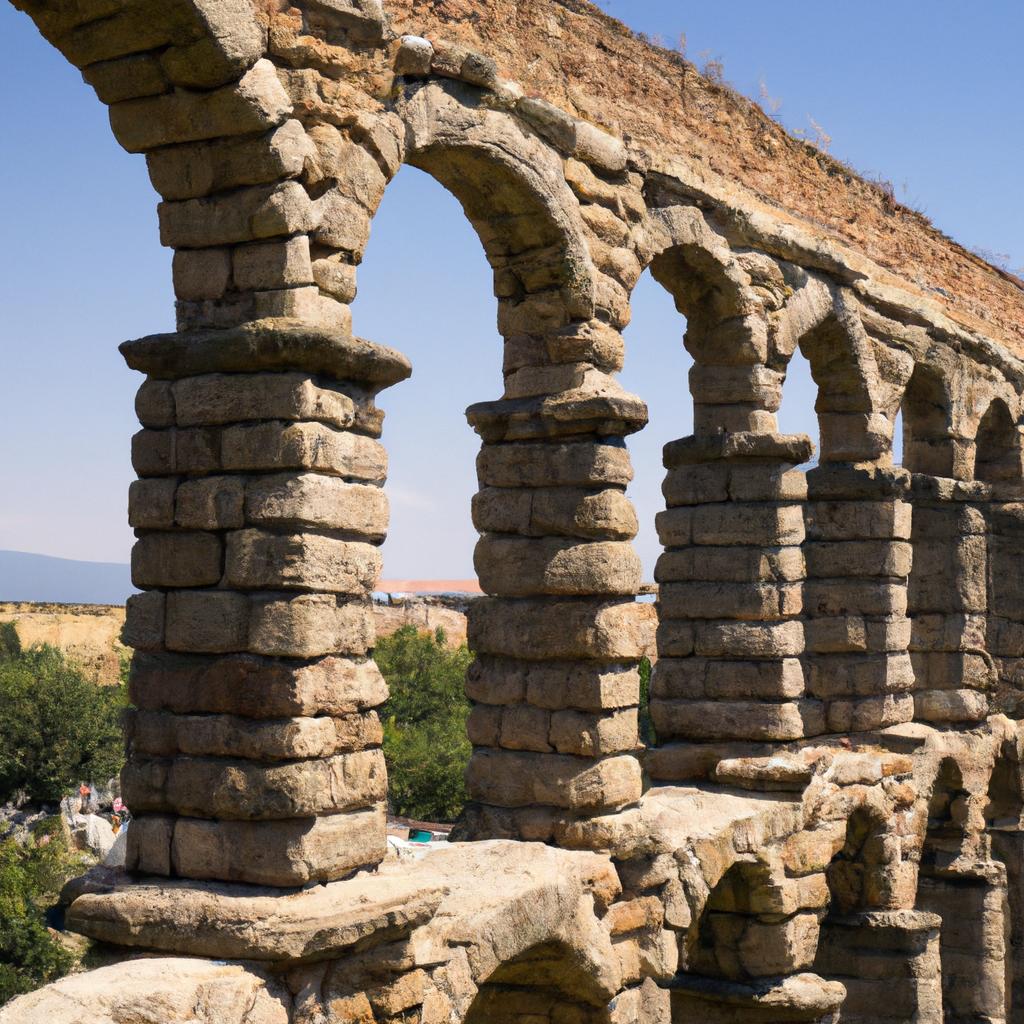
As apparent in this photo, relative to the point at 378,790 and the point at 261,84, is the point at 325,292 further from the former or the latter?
the point at 378,790

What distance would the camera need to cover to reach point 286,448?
6.22m

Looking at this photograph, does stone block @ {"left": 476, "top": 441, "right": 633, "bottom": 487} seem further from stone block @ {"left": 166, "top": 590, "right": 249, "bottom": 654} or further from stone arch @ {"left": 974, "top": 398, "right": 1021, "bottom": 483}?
stone arch @ {"left": 974, "top": 398, "right": 1021, "bottom": 483}

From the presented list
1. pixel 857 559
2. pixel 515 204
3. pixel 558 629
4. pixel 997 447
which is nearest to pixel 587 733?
pixel 558 629

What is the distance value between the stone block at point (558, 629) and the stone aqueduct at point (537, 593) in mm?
25

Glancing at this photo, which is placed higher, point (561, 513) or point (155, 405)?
point (155, 405)

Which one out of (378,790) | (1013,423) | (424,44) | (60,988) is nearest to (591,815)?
(378,790)

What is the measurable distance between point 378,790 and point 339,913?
70cm

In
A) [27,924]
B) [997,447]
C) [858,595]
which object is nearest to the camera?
[858,595]

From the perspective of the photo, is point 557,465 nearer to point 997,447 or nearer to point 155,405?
point 155,405

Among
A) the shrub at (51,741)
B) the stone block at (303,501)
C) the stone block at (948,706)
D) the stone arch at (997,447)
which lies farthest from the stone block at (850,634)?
the shrub at (51,741)

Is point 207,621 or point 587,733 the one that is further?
point 587,733

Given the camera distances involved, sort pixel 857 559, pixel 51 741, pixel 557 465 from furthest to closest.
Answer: pixel 51 741 → pixel 857 559 → pixel 557 465

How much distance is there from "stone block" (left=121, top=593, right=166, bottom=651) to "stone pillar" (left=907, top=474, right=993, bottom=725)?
9.31 meters

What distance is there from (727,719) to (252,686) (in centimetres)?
535
